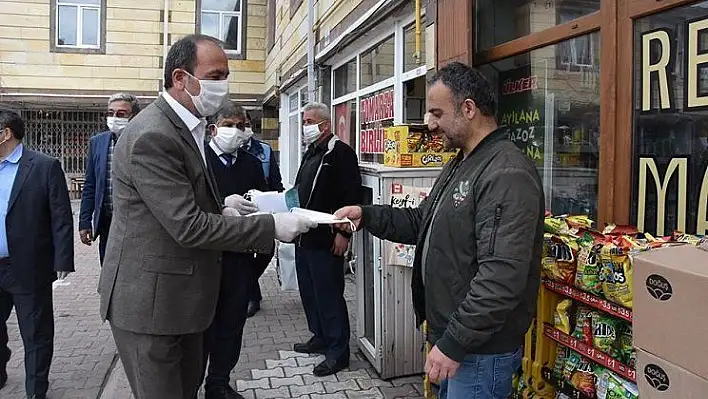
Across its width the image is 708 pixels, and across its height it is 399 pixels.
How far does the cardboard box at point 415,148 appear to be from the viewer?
3.86m

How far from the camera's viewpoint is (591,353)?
2383 mm

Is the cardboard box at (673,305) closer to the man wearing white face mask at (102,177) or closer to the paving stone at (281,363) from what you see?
the paving stone at (281,363)

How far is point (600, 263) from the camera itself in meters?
2.28

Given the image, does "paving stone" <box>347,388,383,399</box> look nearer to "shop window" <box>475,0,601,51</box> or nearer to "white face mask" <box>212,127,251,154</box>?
"white face mask" <box>212,127,251,154</box>

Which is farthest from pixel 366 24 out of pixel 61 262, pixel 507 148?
pixel 507 148

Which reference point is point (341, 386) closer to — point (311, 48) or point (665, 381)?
point (665, 381)

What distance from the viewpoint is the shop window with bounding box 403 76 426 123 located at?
5543 mm

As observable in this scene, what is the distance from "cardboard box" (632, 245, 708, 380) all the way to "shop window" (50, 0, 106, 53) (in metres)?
15.5

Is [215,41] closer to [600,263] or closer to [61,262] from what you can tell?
[600,263]

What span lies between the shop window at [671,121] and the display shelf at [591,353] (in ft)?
2.05

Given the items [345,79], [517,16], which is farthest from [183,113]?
[345,79]

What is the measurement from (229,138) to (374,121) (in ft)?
8.93

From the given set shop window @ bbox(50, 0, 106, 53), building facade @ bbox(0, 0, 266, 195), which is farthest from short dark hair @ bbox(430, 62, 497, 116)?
shop window @ bbox(50, 0, 106, 53)

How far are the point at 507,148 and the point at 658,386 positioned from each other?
0.90 meters
